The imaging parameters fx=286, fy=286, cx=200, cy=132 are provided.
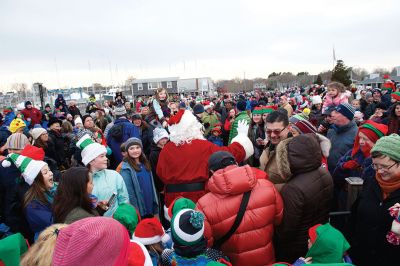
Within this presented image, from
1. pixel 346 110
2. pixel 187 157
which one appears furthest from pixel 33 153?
pixel 346 110

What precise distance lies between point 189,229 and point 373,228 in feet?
5.17

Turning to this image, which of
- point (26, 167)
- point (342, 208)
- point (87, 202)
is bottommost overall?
point (342, 208)

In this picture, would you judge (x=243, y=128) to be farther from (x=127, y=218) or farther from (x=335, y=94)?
(x=335, y=94)

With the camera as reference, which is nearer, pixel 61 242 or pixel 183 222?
pixel 61 242

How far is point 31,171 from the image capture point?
318cm

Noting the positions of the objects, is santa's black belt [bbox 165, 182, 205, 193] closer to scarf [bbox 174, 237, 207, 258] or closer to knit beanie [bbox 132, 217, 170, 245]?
knit beanie [bbox 132, 217, 170, 245]

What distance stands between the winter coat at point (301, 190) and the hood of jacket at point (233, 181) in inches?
18.3

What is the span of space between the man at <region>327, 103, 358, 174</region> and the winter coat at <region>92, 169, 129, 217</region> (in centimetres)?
293

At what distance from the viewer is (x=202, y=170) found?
336cm

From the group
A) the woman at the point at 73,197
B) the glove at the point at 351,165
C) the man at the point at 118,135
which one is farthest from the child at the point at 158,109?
the glove at the point at 351,165

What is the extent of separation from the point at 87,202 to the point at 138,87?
59.9m

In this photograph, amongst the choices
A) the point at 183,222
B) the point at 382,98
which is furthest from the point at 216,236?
the point at 382,98

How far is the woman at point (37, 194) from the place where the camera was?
2969 mm

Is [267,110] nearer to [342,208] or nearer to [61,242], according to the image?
Result: [342,208]
